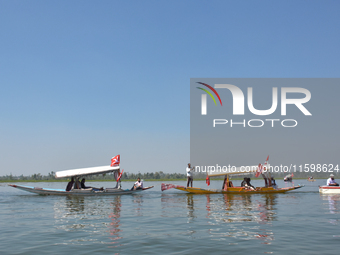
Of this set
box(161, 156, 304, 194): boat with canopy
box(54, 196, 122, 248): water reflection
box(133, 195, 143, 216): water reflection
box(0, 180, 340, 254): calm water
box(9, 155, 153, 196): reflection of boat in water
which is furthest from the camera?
box(161, 156, 304, 194): boat with canopy

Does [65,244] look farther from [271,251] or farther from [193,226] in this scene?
[271,251]

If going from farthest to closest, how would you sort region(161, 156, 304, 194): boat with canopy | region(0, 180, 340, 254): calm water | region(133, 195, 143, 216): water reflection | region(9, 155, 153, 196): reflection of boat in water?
region(161, 156, 304, 194): boat with canopy → region(9, 155, 153, 196): reflection of boat in water → region(133, 195, 143, 216): water reflection → region(0, 180, 340, 254): calm water

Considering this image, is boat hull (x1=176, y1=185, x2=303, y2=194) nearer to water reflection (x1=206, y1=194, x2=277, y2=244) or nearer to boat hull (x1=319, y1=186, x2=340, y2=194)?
boat hull (x1=319, y1=186, x2=340, y2=194)

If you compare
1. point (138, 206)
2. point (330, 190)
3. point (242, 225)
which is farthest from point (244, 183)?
point (242, 225)

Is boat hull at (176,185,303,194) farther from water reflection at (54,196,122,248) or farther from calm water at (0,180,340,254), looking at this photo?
water reflection at (54,196,122,248)

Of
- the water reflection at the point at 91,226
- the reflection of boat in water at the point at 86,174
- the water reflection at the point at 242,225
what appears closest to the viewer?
the water reflection at the point at 91,226

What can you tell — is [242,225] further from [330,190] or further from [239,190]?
[330,190]

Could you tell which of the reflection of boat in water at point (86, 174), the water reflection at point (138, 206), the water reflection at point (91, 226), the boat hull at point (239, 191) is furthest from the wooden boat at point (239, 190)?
the water reflection at point (91, 226)

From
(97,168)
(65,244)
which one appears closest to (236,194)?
(97,168)

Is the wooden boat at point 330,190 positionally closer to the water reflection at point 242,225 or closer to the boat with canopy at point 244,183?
the boat with canopy at point 244,183

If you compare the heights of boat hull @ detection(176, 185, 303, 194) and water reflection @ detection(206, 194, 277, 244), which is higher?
water reflection @ detection(206, 194, 277, 244)

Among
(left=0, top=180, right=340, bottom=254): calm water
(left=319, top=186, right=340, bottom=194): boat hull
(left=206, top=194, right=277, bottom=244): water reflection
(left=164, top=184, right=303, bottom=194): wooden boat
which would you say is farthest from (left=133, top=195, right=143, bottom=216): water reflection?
(left=319, top=186, right=340, bottom=194): boat hull

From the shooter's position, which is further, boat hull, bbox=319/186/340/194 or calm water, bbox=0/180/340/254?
boat hull, bbox=319/186/340/194

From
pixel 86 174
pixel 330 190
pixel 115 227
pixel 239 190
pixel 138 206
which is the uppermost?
pixel 86 174
